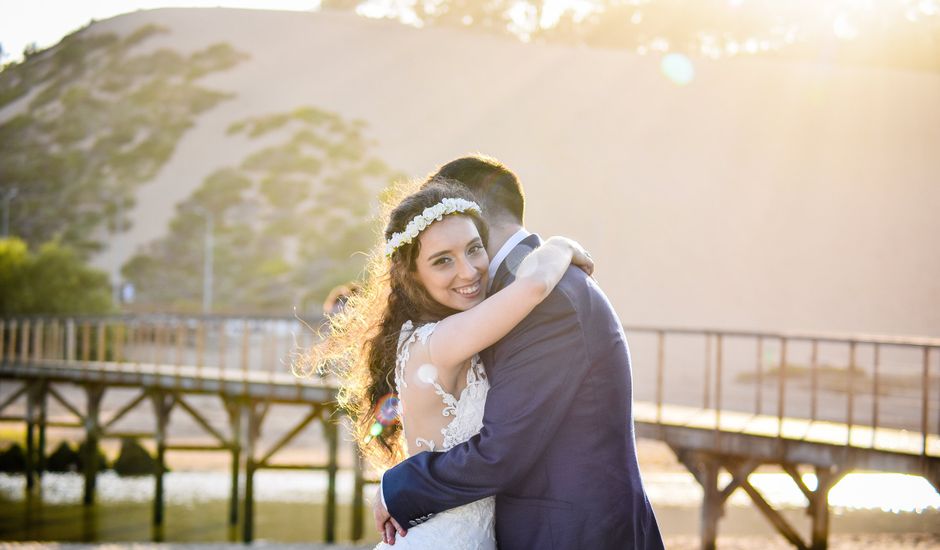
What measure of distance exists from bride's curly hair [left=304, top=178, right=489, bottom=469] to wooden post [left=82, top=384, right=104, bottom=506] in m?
14.1

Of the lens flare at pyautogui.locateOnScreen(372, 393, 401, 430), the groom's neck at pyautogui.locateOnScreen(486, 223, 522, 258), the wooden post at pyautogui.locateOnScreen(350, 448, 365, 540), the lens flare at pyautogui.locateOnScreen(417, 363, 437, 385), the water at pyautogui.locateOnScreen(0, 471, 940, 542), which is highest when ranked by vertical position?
the groom's neck at pyautogui.locateOnScreen(486, 223, 522, 258)

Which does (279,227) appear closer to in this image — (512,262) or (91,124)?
(91,124)

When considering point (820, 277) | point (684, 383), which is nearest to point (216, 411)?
point (684, 383)

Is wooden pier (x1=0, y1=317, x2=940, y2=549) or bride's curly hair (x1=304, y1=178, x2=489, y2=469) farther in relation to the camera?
wooden pier (x1=0, y1=317, x2=940, y2=549)

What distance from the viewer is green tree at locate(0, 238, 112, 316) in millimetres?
27391

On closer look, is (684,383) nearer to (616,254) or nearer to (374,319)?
(616,254)

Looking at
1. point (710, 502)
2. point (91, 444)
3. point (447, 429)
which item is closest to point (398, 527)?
point (447, 429)

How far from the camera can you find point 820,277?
39.5m

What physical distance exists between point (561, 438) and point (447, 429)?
295 millimetres

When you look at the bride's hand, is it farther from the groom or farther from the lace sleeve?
the lace sleeve

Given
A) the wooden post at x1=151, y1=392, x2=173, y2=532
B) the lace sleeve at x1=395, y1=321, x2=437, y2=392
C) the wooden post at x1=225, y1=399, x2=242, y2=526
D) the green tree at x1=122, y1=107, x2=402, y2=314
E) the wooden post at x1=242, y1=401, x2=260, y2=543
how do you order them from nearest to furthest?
1. the lace sleeve at x1=395, y1=321, x2=437, y2=392
2. the wooden post at x1=242, y1=401, x2=260, y2=543
3. the wooden post at x1=151, y1=392, x2=173, y2=532
4. the wooden post at x1=225, y1=399, x2=242, y2=526
5. the green tree at x1=122, y1=107, x2=402, y2=314

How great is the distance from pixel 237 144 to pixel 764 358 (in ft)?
126

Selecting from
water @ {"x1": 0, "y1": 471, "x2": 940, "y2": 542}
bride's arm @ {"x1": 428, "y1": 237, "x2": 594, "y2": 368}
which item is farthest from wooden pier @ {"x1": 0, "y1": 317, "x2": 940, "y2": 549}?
bride's arm @ {"x1": 428, "y1": 237, "x2": 594, "y2": 368}

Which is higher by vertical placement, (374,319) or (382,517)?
(374,319)
